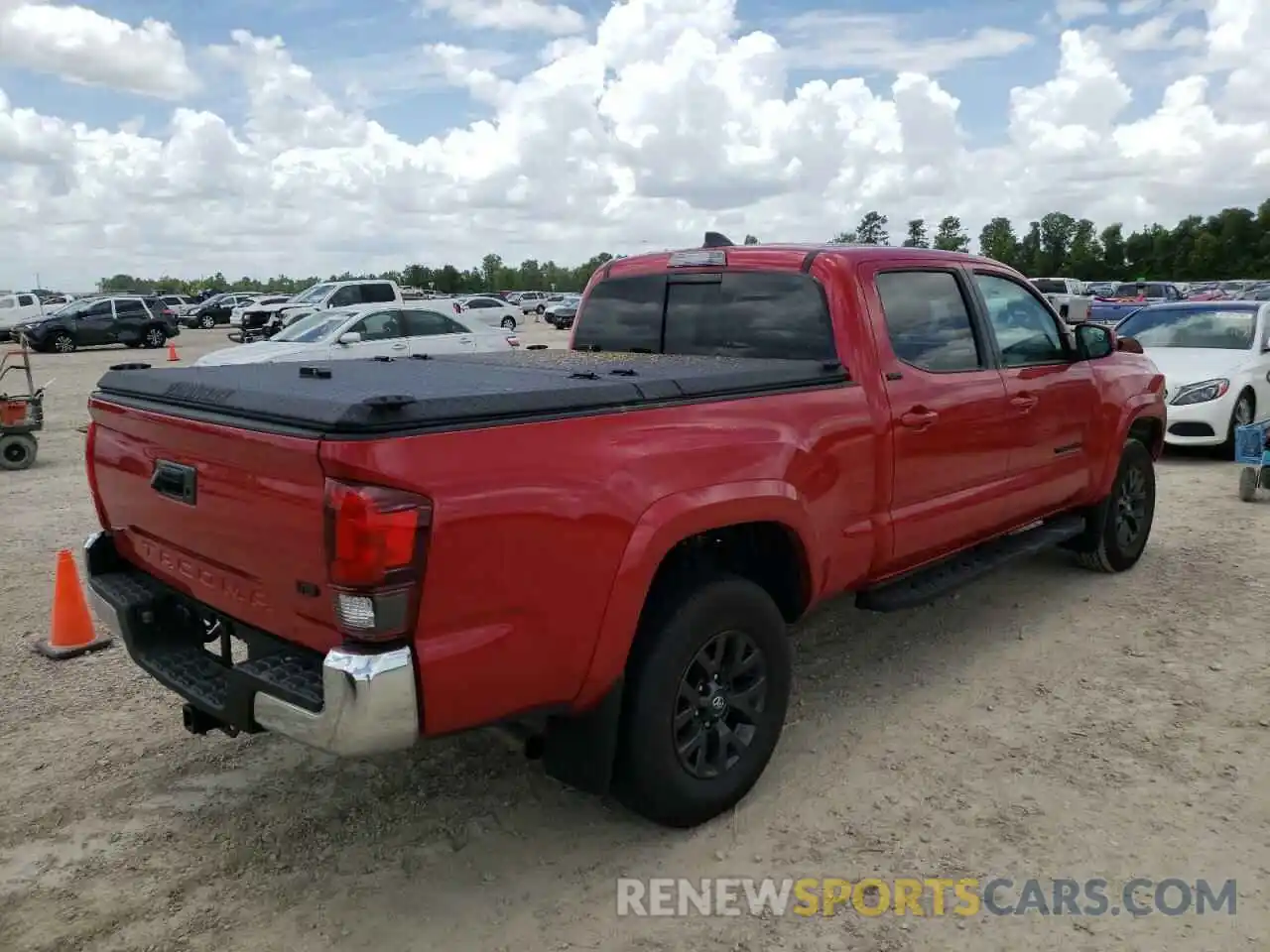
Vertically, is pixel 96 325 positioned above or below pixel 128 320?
below

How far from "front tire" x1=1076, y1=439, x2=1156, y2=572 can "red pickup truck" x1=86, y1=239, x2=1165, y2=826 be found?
1261 millimetres

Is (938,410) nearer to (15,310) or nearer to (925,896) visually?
(925,896)

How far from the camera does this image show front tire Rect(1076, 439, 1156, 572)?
19.5ft

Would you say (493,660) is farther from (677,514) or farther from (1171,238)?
(1171,238)

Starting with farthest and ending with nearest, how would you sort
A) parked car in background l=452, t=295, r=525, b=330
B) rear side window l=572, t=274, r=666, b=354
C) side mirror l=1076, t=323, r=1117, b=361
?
parked car in background l=452, t=295, r=525, b=330 < side mirror l=1076, t=323, r=1117, b=361 < rear side window l=572, t=274, r=666, b=354

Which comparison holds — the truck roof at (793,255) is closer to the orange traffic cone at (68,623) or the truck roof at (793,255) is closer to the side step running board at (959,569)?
the side step running board at (959,569)

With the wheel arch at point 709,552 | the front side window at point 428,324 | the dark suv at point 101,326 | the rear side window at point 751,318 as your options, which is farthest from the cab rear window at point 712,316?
the dark suv at point 101,326

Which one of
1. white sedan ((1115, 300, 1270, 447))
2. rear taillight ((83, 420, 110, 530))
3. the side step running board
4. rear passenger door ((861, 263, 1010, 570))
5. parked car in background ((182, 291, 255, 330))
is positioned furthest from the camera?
parked car in background ((182, 291, 255, 330))

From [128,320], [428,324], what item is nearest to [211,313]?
[128,320]

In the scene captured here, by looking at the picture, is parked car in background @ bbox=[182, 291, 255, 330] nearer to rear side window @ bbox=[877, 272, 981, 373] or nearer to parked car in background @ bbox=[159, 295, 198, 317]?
parked car in background @ bbox=[159, 295, 198, 317]

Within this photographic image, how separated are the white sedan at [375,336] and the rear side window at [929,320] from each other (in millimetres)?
10766

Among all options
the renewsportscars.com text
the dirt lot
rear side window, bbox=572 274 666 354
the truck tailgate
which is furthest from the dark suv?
the renewsportscars.com text

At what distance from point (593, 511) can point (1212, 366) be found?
962 cm

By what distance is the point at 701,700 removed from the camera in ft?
10.9
